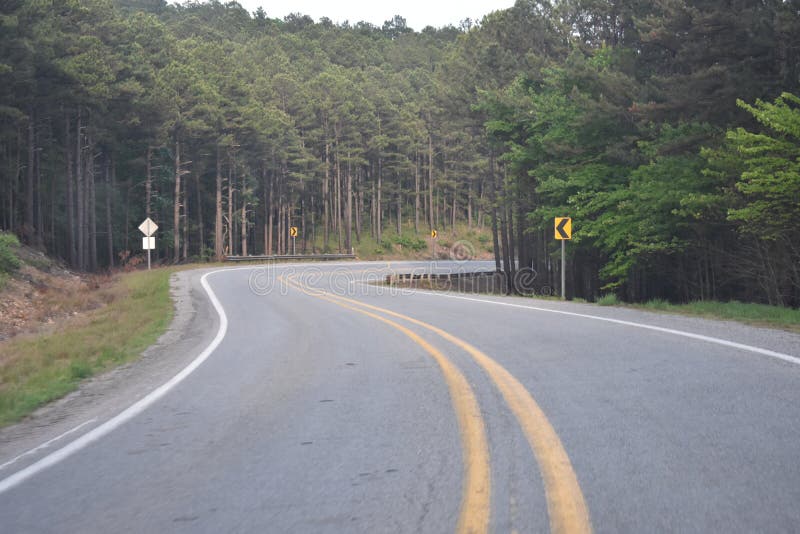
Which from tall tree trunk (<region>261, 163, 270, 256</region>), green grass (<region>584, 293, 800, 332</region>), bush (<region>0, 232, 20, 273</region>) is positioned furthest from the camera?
tall tree trunk (<region>261, 163, 270, 256</region>)

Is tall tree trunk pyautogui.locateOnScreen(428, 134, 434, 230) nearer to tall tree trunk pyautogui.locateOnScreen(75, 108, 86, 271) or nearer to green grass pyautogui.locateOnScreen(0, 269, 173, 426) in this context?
tall tree trunk pyautogui.locateOnScreen(75, 108, 86, 271)

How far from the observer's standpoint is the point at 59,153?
54.3m

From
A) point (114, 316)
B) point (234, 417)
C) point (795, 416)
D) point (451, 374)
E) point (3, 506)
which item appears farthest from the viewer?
point (114, 316)

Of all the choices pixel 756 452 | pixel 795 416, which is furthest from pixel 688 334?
pixel 756 452

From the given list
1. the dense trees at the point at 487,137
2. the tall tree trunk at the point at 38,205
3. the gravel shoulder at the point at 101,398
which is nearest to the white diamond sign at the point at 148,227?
the dense trees at the point at 487,137

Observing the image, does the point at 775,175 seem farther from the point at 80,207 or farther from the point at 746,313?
the point at 80,207

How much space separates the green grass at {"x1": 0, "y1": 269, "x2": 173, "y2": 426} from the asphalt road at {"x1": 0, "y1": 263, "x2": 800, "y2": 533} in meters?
1.20

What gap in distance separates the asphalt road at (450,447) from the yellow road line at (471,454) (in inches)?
0.7

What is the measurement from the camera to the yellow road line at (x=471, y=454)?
142 inches

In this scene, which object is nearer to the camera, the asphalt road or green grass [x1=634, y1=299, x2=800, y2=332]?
the asphalt road

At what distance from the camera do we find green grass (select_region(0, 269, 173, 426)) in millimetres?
8078

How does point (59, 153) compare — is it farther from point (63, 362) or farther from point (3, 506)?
point (3, 506)

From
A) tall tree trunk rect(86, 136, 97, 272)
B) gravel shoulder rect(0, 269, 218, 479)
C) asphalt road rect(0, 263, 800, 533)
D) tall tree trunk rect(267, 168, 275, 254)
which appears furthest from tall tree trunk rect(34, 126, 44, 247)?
asphalt road rect(0, 263, 800, 533)

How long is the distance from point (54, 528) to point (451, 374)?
191 inches
